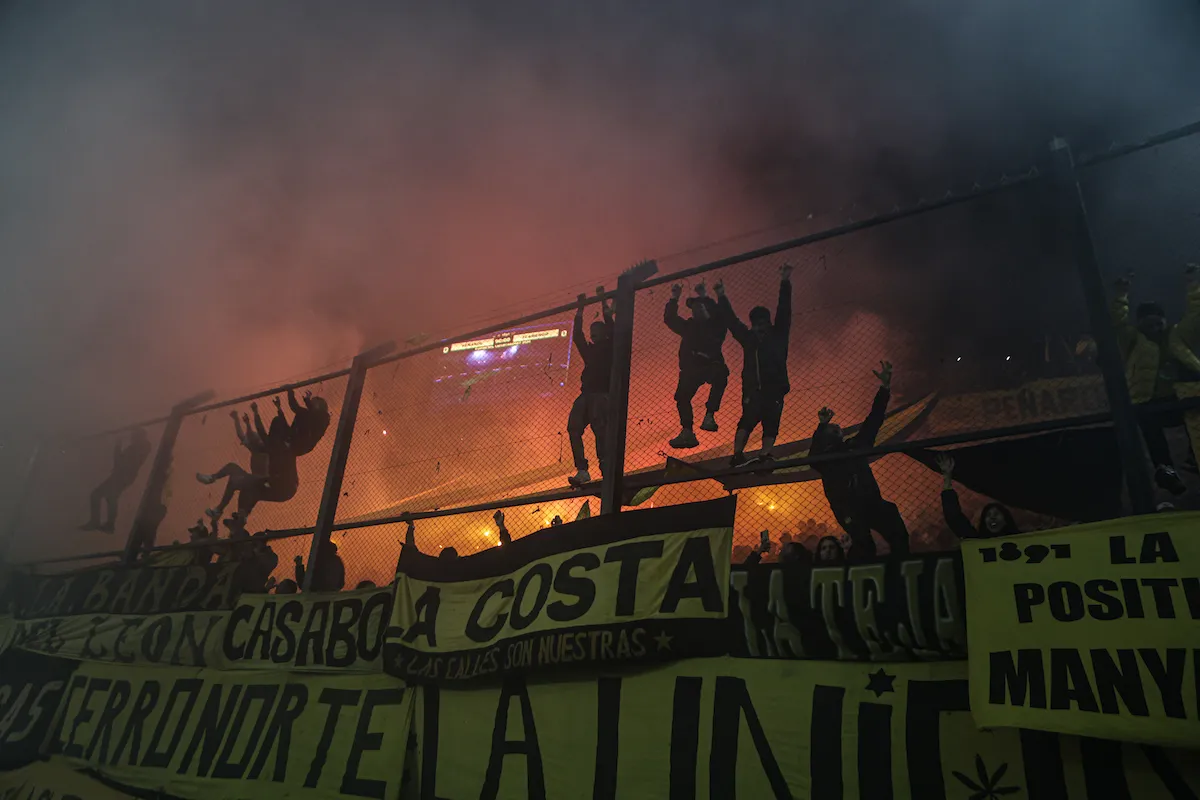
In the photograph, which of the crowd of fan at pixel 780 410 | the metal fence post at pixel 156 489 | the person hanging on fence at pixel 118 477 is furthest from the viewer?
the person hanging on fence at pixel 118 477

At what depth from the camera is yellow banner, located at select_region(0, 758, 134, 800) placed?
17.5 ft

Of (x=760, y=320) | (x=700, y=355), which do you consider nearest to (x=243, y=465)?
(x=700, y=355)

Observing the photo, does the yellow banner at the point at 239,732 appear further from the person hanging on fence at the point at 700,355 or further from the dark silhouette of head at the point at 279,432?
the person hanging on fence at the point at 700,355

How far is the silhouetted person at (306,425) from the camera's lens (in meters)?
7.24

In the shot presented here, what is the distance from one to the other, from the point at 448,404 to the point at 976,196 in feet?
14.6

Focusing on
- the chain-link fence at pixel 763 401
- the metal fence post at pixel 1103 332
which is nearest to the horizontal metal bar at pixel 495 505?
the chain-link fence at pixel 763 401

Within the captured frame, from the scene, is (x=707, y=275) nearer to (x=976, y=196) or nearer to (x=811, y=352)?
(x=811, y=352)

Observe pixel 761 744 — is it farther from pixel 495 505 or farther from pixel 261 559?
pixel 261 559

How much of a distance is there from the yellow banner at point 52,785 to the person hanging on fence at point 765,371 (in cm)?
520

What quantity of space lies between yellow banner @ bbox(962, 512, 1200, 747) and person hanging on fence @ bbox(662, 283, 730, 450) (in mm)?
2292

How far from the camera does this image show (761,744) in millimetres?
3219

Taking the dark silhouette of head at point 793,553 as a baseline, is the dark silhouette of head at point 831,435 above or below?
above

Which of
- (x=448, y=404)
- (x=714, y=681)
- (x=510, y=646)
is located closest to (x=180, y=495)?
(x=448, y=404)

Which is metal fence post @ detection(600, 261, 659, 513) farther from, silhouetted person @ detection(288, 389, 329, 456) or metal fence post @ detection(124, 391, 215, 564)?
metal fence post @ detection(124, 391, 215, 564)
